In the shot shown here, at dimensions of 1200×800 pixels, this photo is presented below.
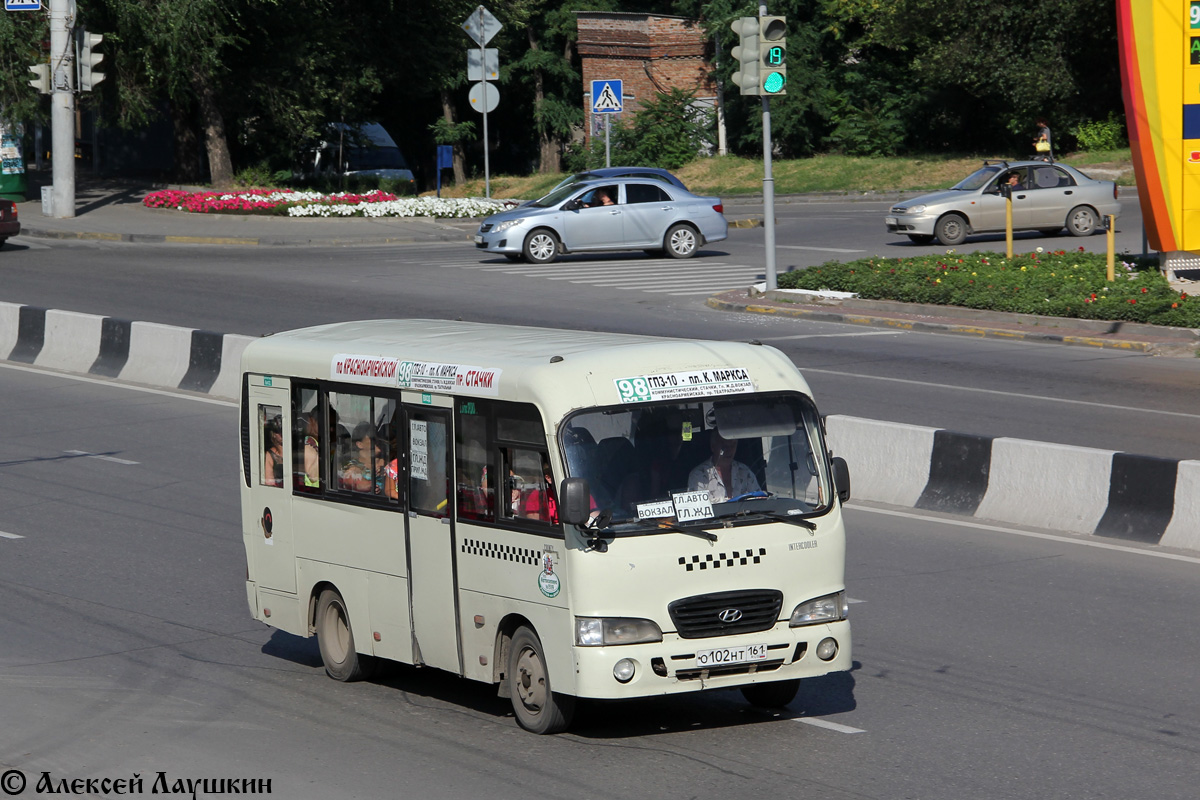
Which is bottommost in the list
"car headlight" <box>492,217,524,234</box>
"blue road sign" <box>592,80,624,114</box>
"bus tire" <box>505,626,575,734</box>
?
"bus tire" <box>505,626,575,734</box>

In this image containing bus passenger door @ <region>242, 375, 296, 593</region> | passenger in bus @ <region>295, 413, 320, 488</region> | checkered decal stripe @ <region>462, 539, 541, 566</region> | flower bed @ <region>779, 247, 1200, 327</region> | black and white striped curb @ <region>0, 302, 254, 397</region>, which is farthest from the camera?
flower bed @ <region>779, 247, 1200, 327</region>

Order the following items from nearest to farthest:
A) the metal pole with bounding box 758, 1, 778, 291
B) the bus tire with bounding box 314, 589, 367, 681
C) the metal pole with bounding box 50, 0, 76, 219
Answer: the bus tire with bounding box 314, 589, 367, 681 < the metal pole with bounding box 758, 1, 778, 291 < the metal pole with bounding box 50, 0, 76, 219

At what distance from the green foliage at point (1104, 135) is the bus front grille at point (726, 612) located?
4222 cm

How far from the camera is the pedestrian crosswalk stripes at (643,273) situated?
88.1ft

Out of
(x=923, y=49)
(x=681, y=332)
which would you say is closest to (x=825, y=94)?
(x=923, y=49)

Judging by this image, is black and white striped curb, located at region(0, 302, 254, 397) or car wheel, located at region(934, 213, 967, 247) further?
car wheel, located at region(934, 213, 967, 247)

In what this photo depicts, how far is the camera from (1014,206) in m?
31.2

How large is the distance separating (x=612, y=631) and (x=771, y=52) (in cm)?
1862

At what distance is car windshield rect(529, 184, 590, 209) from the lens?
30.8 m

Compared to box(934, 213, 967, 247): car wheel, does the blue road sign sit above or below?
above

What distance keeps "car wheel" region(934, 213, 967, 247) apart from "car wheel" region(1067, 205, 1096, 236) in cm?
221

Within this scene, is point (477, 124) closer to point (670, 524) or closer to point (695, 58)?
point (695, 58)

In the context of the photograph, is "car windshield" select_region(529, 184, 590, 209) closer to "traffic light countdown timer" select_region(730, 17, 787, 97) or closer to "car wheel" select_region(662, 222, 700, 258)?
"car wheel" select_region(662, 222, 700, 258)

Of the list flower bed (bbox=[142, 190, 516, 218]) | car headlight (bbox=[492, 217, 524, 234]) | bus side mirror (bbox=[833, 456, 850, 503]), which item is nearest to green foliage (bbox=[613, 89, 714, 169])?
flower bed (bbox=[142, 190, 516, 218])
